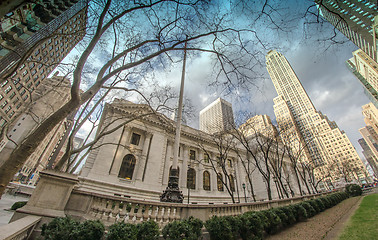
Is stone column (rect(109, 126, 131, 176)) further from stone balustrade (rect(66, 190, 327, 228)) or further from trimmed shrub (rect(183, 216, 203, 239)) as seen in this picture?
trimmed shrub (rect(183, 216, 203, 239))

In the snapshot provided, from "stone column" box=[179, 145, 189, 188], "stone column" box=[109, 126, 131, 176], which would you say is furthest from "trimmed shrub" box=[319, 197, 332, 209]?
"stone column" box=[109, 126, 131, 176]

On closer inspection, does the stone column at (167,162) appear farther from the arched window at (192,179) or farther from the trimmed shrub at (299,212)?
the trimmed shrub at (299,212)

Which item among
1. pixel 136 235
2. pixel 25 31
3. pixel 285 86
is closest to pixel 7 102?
pixel 25 31

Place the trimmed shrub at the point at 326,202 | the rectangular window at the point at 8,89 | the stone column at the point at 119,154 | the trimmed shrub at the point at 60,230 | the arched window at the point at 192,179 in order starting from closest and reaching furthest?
the trimmed shrub at the point at 60,230 < the trimmed shrub at the point at 326,202 < the stone column at the point at 119,154 < the arched window at the point at 192,179 < the rectangular window at the point at 8,89

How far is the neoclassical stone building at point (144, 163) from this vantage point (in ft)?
57.5

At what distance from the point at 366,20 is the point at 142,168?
72.8 m

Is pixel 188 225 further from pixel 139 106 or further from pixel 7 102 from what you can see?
pixel 7 102

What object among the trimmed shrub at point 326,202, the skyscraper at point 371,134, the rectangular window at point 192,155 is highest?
the skyscraper at point 371,134

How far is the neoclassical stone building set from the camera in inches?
690

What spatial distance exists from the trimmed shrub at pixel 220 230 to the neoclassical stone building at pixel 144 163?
9.86 meters

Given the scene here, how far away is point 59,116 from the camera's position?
4.00 m

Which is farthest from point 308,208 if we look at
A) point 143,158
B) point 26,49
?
point 26,49

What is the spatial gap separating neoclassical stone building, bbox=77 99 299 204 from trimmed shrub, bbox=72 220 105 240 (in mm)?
10507

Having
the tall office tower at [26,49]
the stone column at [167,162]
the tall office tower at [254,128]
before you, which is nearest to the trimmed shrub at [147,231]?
the tall office tower at [254,128]
